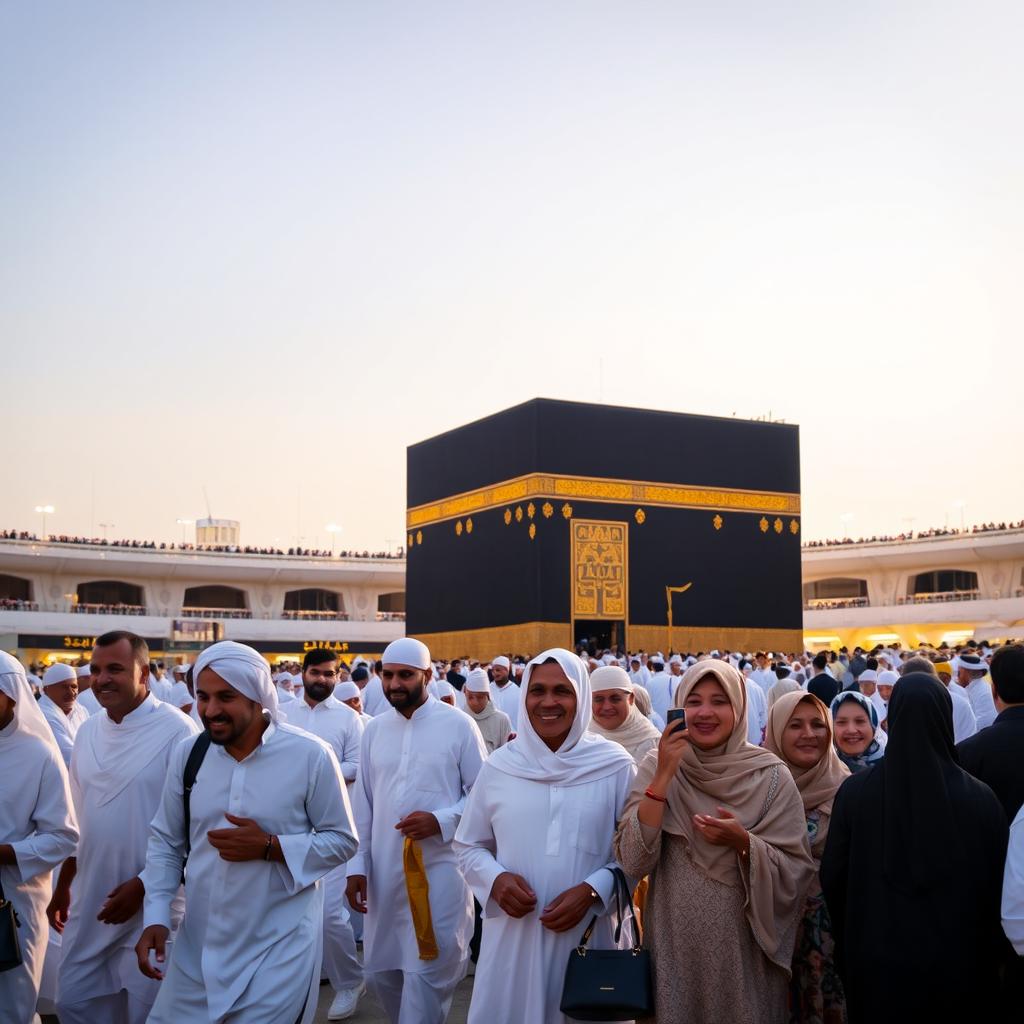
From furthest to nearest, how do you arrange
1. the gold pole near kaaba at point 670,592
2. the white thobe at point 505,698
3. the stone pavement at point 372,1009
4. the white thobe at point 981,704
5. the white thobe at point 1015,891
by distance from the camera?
the gold pole near kaaba at point 670,592
the white thobe at point 505,698
the white thobe at point 981,704
the stone pavement at point 372,1009
the white thobe at point 1015,891

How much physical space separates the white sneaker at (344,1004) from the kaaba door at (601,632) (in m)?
19.4

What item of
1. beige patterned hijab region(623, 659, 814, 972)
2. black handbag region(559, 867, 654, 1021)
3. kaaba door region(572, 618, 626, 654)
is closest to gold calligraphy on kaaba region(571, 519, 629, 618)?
kaaba door region(572, 618, 626, 654)

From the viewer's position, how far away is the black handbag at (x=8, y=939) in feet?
10.1

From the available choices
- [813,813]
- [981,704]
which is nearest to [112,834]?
[813,813]

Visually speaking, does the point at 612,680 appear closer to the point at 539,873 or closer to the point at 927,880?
the point at 539,873

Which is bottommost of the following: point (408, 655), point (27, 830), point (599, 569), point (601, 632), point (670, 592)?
point (27, 830)

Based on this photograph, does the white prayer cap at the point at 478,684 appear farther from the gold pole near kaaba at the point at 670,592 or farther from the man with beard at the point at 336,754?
the gold pole near kaaba at the point at 670,592

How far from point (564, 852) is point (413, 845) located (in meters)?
0.99

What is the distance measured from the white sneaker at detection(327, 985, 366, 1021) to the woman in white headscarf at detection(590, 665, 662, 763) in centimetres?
132

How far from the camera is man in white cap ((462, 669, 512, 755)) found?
7.29 metres

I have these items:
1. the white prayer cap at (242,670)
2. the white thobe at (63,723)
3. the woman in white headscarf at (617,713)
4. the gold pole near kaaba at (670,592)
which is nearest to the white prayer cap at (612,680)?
the woman in white headscarf at (617,713)

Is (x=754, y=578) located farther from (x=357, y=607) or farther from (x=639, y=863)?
(x=639, y=863)

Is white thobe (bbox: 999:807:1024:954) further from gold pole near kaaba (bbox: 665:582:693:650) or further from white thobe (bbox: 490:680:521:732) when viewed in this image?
gold pole near kaaba (bbox: 665:582:693:650)

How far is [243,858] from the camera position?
2.74 meters
